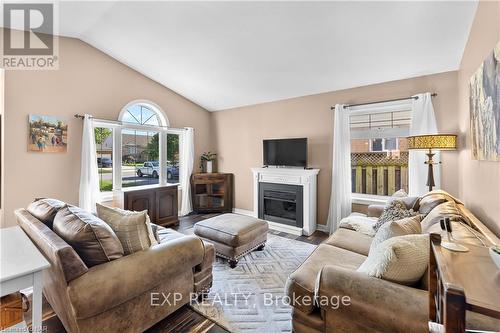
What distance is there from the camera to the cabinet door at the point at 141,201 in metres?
3.73

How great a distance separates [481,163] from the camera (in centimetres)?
192

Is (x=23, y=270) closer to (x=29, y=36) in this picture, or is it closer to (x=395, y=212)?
(x=395, y=212)

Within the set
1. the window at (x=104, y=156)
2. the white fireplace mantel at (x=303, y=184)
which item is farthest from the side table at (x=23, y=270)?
the white fireplace mantel at (x=303, y=184)

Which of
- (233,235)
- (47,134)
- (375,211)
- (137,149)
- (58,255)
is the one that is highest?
(47,134)

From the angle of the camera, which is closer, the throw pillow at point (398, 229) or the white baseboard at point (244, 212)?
the throw pillow at point (398, 229)

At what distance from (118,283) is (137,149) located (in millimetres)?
3568

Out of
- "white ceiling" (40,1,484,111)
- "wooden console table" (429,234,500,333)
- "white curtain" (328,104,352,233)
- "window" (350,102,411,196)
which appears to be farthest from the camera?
"white curtain" (328,104,352,233)

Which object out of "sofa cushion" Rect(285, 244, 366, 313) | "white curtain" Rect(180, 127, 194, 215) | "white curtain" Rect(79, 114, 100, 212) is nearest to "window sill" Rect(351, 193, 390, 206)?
"sofa cushion" Rect(285, 244, 366, 313)

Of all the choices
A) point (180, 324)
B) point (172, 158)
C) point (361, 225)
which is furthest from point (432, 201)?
point (172, 158)

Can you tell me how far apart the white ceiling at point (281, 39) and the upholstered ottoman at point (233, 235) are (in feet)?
7.81

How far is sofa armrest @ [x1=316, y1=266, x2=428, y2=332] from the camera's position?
3.50 ft

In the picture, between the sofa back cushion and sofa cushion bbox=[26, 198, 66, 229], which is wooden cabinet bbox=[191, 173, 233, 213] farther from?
the sofa back cushion

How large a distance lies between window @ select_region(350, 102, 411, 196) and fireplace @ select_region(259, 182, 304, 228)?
3.31ft

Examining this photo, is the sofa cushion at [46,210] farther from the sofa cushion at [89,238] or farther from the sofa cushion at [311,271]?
the sofa cushion at [311,271]
